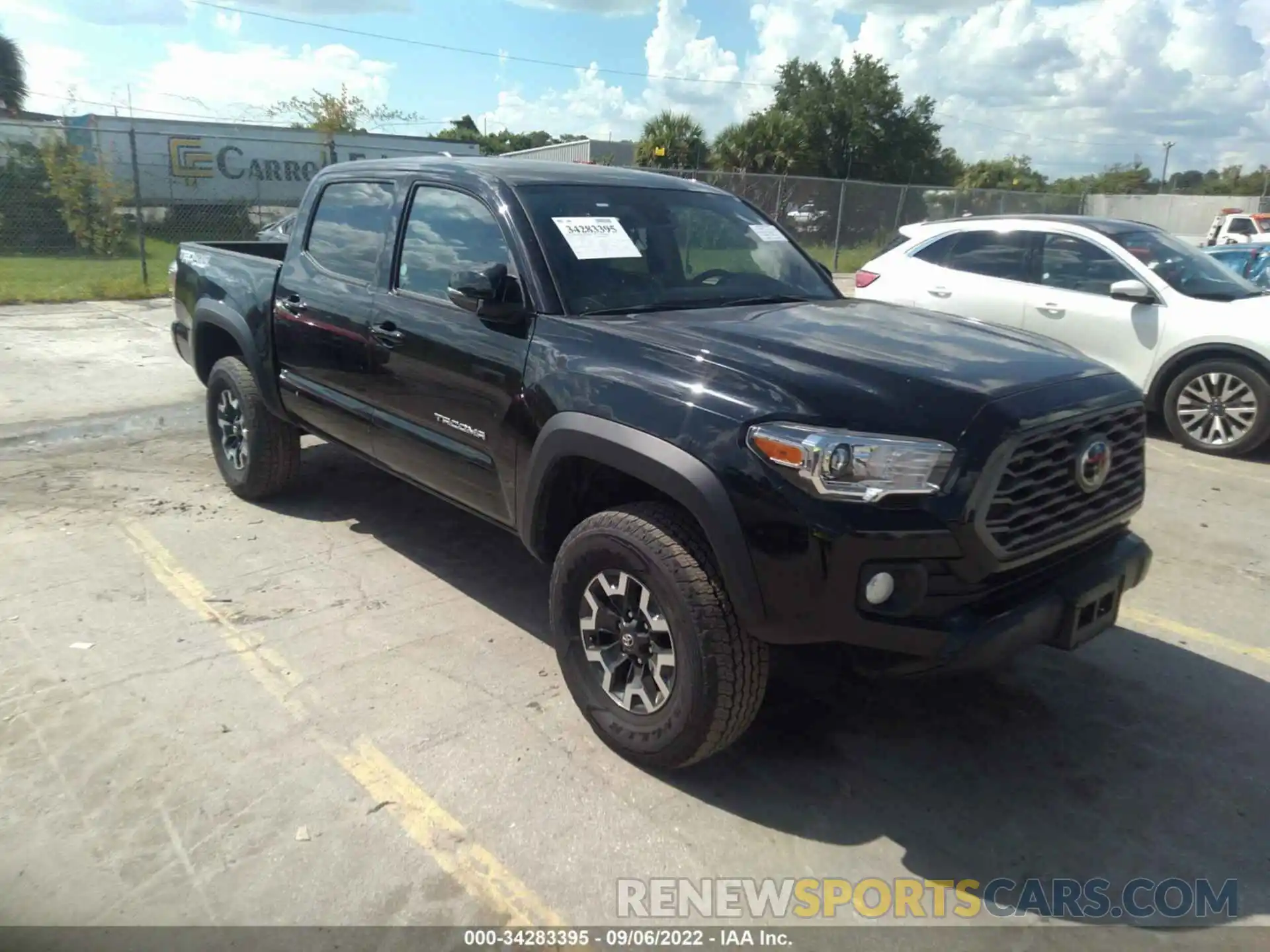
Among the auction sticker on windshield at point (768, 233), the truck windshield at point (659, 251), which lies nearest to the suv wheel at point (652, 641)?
the truck windshield at point (659, 251)

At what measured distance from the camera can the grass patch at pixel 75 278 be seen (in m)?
13.8

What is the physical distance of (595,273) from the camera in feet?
12.1

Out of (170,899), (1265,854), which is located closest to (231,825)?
(170,899)

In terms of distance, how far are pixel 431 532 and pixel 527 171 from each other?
218 cm

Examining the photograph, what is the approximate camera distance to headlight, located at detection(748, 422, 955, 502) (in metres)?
2.62

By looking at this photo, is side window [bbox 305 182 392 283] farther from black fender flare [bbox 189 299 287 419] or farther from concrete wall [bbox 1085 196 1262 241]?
concrete wall [bbox 1085 196 1262 241]

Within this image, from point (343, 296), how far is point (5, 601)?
2057 millimetres

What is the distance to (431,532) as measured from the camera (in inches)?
212

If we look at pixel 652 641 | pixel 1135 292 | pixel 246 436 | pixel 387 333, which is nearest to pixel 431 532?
pixel 246 436

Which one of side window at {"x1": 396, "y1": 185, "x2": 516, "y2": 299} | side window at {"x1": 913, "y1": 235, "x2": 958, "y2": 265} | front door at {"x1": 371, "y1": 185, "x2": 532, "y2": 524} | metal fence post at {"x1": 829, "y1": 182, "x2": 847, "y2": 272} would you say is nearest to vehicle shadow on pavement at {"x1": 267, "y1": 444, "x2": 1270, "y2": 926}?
front door at {"x1": 371, "y1": 185, "x2": 532, "y2": 524}

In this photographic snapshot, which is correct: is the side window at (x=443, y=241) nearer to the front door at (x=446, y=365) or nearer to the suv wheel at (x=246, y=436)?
the front door at (x=446, y=365)

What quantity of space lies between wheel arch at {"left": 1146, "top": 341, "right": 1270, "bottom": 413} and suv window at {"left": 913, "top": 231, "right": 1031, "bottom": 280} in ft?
4.38

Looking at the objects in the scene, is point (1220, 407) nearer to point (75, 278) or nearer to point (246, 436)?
point (246, 436)

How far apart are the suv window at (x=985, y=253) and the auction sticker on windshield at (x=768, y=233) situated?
421 cm
